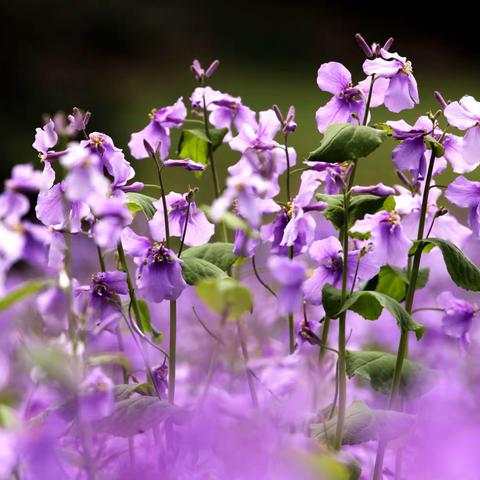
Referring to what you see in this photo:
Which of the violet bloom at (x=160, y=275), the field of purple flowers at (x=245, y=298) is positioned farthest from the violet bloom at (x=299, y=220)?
the violet bloom at (x=160, y=275)

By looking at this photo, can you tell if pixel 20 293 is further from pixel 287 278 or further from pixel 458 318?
pixel 458 318

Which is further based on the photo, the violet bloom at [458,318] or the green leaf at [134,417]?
the violet bloom at [458,318]

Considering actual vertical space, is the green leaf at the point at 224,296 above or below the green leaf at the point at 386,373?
above

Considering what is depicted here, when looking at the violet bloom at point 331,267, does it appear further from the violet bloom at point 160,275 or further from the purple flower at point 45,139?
the purple flower at point 45,139

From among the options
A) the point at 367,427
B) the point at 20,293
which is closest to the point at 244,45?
the point at 367,427

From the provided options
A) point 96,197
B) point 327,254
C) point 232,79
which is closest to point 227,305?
point 96,197

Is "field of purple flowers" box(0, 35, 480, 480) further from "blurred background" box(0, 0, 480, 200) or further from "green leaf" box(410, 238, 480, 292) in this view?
"blurred background" box(0, 0, 480, 200)
